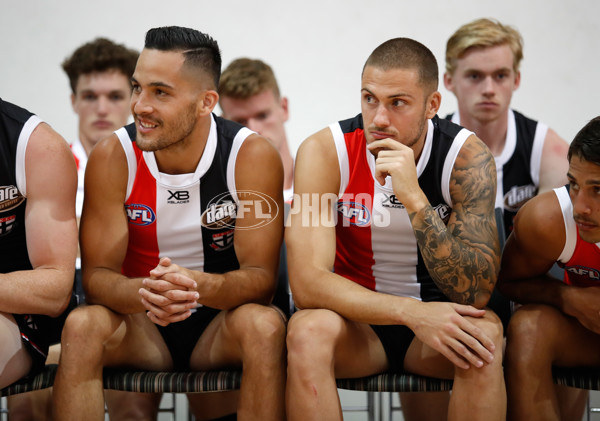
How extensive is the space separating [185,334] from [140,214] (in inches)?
15.6

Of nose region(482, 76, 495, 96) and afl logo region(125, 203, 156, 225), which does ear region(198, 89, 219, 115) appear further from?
nose region(482, 76, 495, 96)

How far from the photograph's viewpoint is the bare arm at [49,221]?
6.37 ft

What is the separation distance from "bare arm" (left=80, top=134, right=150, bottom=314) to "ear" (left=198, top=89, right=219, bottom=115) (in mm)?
285

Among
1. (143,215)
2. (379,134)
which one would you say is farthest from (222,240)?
(379,134)

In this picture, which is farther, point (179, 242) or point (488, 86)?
point (488, 86)

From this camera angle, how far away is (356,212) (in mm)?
2121

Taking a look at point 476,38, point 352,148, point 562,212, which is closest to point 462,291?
point 562,212

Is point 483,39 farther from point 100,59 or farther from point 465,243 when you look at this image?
point 100,59

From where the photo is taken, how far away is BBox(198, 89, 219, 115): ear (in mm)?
2150

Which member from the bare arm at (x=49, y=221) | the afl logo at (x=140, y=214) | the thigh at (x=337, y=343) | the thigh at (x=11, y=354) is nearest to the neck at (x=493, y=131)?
the thigh at (x=337, y=343)

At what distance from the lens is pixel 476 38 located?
3.06 metres

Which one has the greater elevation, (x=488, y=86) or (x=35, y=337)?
(x=488, y=86)

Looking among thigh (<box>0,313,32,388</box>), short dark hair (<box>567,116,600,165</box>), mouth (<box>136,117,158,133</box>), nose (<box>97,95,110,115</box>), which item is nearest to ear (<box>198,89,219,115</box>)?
mouth (<box>136,117,158,133</box>)

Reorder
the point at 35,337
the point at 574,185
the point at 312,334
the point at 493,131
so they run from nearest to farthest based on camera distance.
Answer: the point at 312,334 → the point at 574,185 → the point at 35,337 → the point at 493,131
